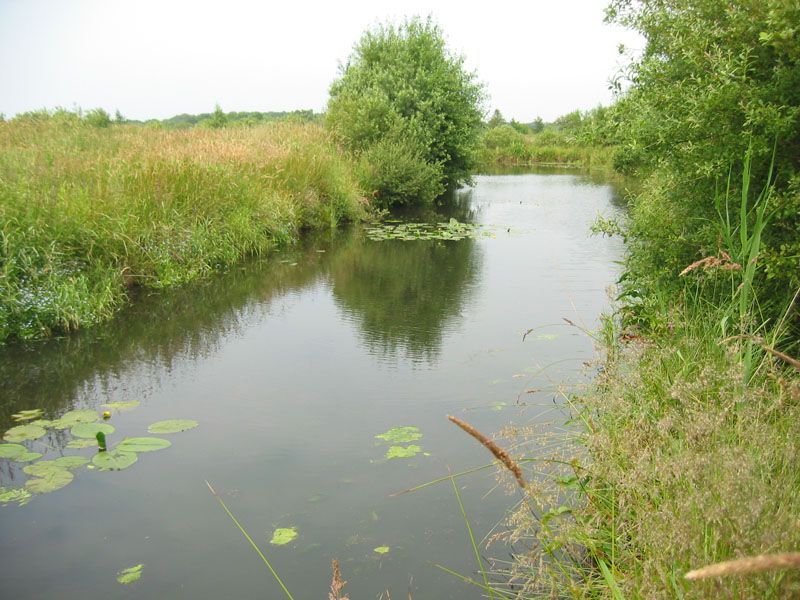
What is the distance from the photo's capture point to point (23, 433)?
471 cm

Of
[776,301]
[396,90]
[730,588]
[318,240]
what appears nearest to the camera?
[730,588]

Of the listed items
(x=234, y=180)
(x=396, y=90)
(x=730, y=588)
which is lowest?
(x=730, y=588)

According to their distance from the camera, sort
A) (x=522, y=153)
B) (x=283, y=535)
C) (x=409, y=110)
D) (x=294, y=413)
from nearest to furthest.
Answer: (x=283, y=535)
(x=294, y=413)
(x=409, y=110)
(x=522, y=153)

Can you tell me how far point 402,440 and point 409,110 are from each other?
54.2 ft

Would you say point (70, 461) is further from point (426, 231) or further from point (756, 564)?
point (426, 231)

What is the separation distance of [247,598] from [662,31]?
204 inches

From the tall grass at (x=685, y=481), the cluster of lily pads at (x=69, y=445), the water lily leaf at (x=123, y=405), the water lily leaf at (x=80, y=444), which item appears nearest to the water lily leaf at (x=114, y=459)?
the cluster of lily pads at (x=69, y=445)

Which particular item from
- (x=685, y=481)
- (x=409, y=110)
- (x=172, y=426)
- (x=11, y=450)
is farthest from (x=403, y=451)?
(x=409, y=110)

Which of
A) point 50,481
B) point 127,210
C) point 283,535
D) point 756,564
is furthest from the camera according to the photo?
point 127,210

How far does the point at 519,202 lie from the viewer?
20797 millimetres

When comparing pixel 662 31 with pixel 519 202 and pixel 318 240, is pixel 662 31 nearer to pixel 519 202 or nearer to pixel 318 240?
pixel 318 240

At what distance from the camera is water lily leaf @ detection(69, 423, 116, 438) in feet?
15.6

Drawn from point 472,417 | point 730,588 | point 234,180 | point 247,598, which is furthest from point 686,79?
point 234,180

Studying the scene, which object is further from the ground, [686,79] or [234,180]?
[686,79]
